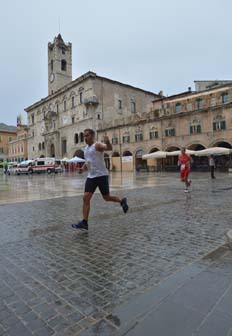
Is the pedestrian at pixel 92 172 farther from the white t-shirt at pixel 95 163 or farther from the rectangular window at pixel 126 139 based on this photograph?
the rectangular window at pixel 126 139

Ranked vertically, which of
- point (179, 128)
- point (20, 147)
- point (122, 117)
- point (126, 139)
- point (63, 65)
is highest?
point (63, 65)

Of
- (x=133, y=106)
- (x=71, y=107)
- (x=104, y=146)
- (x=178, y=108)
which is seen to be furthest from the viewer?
(x=133, y=106)

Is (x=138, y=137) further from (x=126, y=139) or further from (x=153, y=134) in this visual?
(x=153, y=134)

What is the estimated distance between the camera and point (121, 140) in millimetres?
40406

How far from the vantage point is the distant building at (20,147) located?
70.0 m

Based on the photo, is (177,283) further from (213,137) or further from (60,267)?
(213,137)

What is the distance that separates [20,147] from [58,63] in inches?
1121

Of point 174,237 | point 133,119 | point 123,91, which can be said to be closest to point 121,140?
point 133,119

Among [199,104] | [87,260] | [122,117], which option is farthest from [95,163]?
[122,117]

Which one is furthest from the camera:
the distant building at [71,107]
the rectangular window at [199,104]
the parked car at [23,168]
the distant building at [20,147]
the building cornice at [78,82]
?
the distant building at [20,147]

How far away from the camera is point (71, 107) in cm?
4962

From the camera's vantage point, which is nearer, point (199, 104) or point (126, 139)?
point (199, 104)

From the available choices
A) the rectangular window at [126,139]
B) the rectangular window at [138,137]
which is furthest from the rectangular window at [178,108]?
the rectangular window at [126,139]

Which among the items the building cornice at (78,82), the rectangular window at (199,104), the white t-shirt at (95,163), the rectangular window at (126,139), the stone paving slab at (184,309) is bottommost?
the stone paving slab at (184,309)
